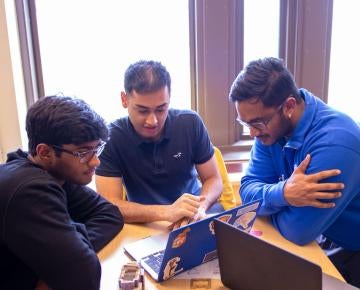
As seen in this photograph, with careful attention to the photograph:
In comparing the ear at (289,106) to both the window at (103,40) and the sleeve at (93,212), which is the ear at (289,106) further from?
the window at (103,40)

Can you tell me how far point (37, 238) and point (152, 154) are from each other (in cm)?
82

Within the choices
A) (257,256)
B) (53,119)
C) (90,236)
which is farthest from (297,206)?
(53,119)

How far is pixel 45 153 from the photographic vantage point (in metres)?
1.13

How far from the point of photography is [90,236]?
1.27 meters

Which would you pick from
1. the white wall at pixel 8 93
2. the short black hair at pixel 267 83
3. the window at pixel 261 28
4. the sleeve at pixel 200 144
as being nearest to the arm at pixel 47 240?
the short black hair at pixel 267 83

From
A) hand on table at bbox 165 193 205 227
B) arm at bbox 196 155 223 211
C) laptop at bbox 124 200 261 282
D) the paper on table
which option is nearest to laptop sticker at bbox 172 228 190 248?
laptop at bbox 124 200 261 282

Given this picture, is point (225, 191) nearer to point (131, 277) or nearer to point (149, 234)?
point (149, 234)

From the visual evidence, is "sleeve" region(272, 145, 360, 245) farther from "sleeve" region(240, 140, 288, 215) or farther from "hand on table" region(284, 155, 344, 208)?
"sleeve" region(240, 140, 288, 215)

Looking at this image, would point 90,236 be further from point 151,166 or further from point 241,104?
point 241,104

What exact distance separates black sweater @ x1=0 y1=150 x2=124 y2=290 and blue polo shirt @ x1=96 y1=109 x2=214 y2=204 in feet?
2.07

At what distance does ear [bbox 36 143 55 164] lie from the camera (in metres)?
1.11

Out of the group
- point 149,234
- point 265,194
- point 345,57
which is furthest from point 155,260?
point 345,57

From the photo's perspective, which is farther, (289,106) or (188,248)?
(289,106)

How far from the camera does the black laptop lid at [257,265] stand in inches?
29.8
